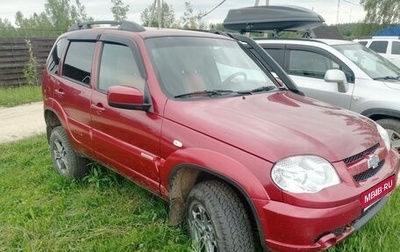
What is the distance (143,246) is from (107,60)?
5.61ft

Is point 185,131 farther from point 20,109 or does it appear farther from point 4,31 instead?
point 4,31

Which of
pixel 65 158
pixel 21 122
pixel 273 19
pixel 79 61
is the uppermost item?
pixel 273 19

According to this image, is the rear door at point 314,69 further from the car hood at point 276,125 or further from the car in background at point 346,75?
the car hood at point 276,125

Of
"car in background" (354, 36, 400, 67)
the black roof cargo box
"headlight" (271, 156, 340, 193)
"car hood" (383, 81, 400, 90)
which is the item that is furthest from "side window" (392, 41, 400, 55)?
"headlight" (271, 156, 340, 193)

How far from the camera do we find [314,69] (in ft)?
17.8

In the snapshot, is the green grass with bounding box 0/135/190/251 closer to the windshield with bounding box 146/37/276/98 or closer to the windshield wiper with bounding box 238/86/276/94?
the windshield with bounding box 146/37/276/98

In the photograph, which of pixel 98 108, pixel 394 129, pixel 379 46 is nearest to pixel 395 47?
pixel 379 46

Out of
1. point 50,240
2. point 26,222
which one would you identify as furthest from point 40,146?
point 50,240

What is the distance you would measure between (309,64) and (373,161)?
3.39 m

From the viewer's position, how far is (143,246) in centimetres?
276

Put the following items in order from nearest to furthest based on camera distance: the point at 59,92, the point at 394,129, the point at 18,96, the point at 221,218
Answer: the point at 221,218 → the point at 59,92 → the point at 394,129 → the point at 18,96

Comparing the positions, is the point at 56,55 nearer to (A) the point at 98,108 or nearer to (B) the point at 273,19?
(A) the point at 98,108

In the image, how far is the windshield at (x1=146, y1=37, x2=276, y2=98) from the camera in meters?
2.83

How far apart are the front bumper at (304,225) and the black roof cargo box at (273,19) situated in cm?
448
